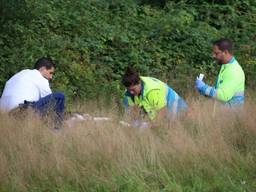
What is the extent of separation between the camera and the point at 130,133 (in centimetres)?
682

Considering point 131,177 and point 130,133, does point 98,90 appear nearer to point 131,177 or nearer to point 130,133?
point 130,133

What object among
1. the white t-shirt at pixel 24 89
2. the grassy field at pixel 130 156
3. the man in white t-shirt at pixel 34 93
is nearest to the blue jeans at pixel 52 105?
the man in white t-shirt at pixel 34 93

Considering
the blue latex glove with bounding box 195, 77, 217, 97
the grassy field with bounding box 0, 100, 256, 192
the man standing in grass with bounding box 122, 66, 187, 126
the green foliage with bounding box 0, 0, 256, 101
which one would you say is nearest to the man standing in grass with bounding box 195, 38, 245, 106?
the blue latex glove with bounding box 195, 77, 217, 97

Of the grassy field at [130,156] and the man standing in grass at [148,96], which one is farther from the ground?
the man standing in grass at [148,96]

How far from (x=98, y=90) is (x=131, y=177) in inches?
220

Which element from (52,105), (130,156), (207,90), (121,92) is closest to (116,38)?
(121,92)

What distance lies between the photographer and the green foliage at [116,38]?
37.4ft

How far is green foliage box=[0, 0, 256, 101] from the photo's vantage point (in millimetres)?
11406

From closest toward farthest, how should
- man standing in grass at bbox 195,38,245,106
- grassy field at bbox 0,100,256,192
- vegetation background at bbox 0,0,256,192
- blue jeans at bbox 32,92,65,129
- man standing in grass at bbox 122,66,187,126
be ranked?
grassy field at bbox 0,100,256,192, vegetation background at bbox 0,0,256,192, blue jeans at bbox 32,92,65,129, man standing in grass at bbox 122,66,187,126, man standing in grass at bbox 195,38,245,106

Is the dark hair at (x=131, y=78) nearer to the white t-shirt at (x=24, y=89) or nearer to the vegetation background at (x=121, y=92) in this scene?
the vegetation background at (x=121, y=92)

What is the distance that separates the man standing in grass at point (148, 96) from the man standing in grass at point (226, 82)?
1.29 ft

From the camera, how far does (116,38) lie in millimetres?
13289

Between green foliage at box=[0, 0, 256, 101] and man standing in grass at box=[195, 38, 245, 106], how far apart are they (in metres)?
3.47

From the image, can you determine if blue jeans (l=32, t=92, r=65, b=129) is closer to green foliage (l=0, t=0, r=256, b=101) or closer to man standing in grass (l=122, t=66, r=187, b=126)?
man standing in grass (l=122, t=66, r=187, b=126)
